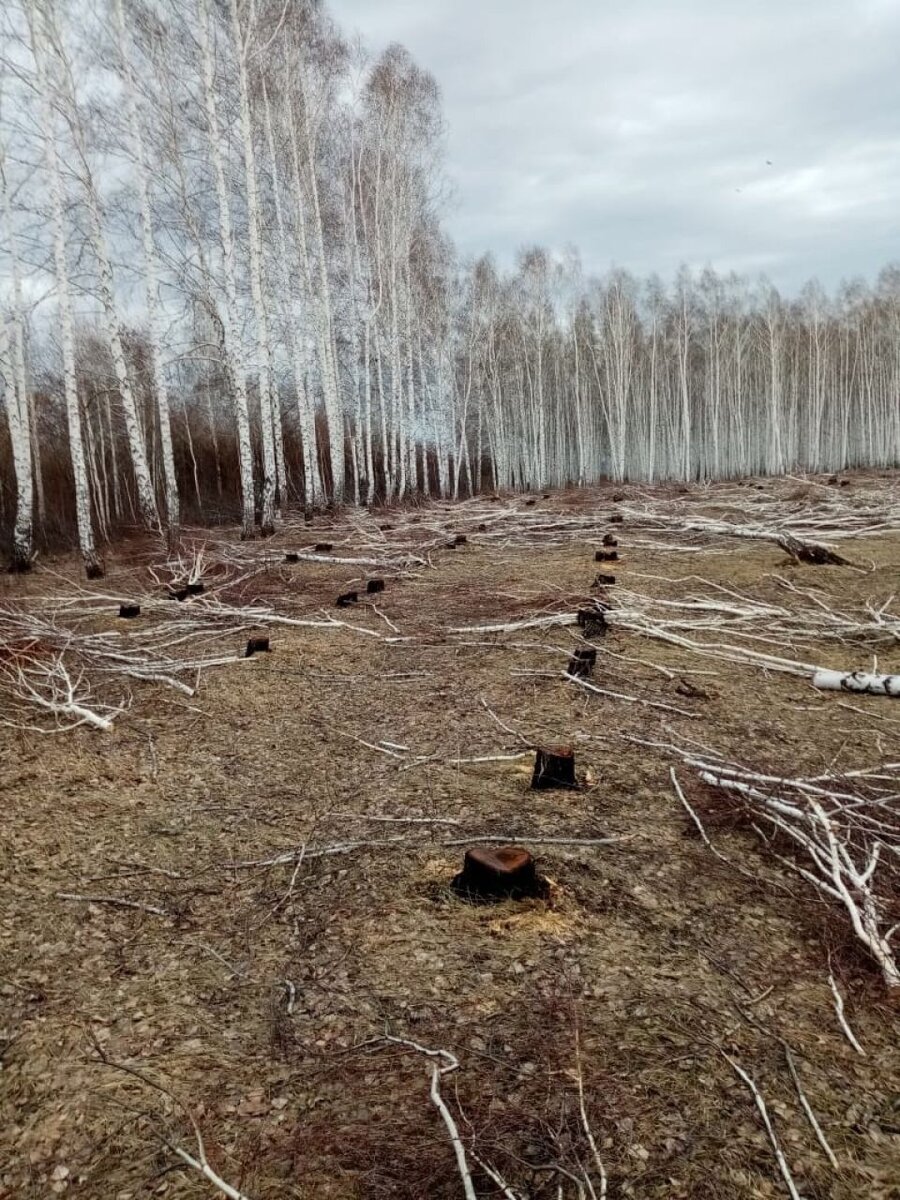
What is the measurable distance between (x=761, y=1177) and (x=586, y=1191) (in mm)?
340

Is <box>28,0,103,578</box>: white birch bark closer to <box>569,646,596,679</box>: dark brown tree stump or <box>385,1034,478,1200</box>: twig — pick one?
<box>569,646,596,679</box>: dark brown tree stump

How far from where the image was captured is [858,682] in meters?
4.00

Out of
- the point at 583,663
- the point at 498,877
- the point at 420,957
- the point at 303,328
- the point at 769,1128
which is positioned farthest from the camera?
the point at 303,328

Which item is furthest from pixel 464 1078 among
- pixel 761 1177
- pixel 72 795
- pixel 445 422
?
pixel 445 422

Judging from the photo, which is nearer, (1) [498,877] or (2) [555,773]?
(1) [498,877]

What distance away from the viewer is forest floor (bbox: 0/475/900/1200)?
147 centimetres

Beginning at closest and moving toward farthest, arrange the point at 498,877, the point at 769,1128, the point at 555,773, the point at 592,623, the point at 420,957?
the point at 769,1128 → the point at 420,957 → the point at 498,877 → the point at 555,773 → the point at 592,623

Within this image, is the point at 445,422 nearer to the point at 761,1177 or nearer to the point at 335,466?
the point at 335,466

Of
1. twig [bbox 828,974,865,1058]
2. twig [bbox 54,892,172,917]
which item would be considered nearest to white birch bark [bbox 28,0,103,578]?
twig [bbox 54,892,172,917]

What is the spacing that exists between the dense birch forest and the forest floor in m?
6.94

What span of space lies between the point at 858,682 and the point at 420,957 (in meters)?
3.07

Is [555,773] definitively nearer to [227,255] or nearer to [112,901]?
[112,901]

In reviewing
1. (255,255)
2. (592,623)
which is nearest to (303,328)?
(255,255)

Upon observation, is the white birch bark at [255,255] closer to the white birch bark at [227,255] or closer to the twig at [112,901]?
the white birch bark at [227,255]
